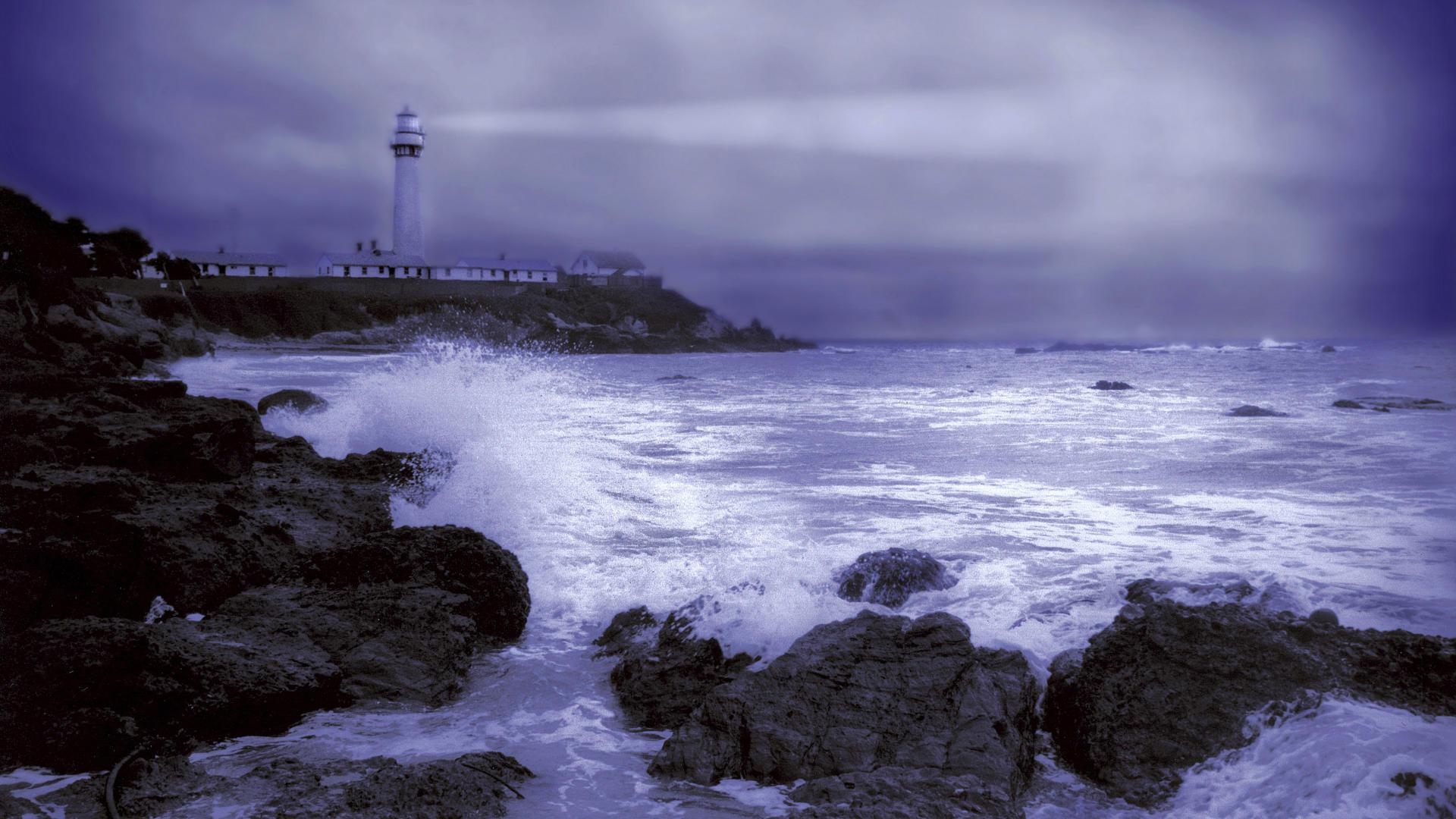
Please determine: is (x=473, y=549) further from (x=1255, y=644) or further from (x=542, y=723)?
(x=1255, y=644)

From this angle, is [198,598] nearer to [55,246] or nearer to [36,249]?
[36,249]

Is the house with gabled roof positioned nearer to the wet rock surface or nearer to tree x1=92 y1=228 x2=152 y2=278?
tree x1=92 y1=228 x2=152 y2=278

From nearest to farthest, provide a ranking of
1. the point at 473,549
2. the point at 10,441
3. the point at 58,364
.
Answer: the point at 473,549, the point at 10,441, the point at 58,364

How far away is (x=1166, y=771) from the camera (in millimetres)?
3723

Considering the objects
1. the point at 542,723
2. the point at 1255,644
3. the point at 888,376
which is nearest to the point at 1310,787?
the point at 1255,644

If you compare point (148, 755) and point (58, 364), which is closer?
point (148, 755)

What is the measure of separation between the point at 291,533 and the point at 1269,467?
1123 cm

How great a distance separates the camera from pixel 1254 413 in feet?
61.5

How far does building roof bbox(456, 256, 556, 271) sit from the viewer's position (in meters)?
75.4

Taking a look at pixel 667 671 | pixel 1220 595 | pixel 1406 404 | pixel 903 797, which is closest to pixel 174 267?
pixel 1406 404

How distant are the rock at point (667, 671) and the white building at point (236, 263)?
7620 cm

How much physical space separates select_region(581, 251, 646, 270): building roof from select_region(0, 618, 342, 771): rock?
274ft

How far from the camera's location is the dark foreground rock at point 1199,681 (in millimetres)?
3801

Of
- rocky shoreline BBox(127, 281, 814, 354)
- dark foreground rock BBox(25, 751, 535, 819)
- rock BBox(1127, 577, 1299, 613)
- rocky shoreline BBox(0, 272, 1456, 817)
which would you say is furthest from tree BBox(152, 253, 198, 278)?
rock BBox(1127, 577, 1299, 613)
